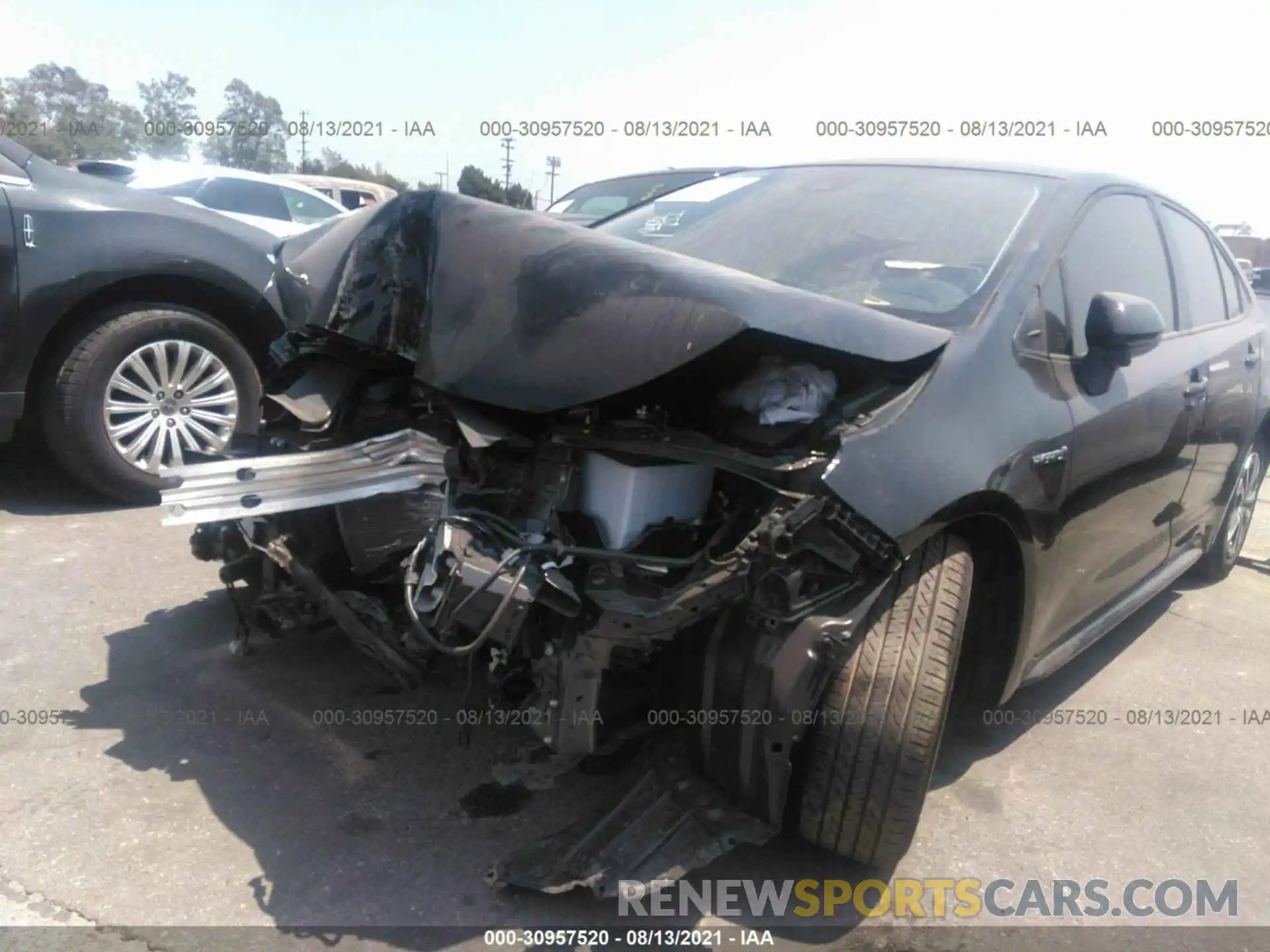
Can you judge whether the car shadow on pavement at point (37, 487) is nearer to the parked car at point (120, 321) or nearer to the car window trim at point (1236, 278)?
the parked car at point (120, 321)

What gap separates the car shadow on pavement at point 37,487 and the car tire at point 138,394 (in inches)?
7.2

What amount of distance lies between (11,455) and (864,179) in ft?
15.7

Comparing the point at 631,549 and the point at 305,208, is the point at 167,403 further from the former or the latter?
the point at 305,208

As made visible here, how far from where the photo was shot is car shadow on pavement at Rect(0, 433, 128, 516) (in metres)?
4.70

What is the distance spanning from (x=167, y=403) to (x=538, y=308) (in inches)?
125

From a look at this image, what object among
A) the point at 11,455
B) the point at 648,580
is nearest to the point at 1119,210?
the point at 648,580

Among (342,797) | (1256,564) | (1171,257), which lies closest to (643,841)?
(342,797)

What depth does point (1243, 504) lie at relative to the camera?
5031 millimetres

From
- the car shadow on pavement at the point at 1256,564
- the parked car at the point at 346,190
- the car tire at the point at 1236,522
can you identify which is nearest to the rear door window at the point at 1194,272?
the car tire at the point at 1236,522

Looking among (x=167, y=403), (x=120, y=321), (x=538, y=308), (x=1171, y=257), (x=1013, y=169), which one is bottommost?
(x=167, y=403)

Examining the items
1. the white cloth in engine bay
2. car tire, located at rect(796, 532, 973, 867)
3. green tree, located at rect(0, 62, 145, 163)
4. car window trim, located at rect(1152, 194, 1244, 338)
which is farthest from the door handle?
green tree, located at rect(0, 62, 145, 163)

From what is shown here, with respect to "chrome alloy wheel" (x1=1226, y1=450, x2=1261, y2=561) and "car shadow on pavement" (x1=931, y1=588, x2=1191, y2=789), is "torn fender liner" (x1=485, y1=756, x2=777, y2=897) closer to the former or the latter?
"car shadow on pavement" (x1=931, y1=588, x2=1191, y2=789)

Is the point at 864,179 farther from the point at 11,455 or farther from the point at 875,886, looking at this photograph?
the point at 11,455

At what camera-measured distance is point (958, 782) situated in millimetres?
2994
